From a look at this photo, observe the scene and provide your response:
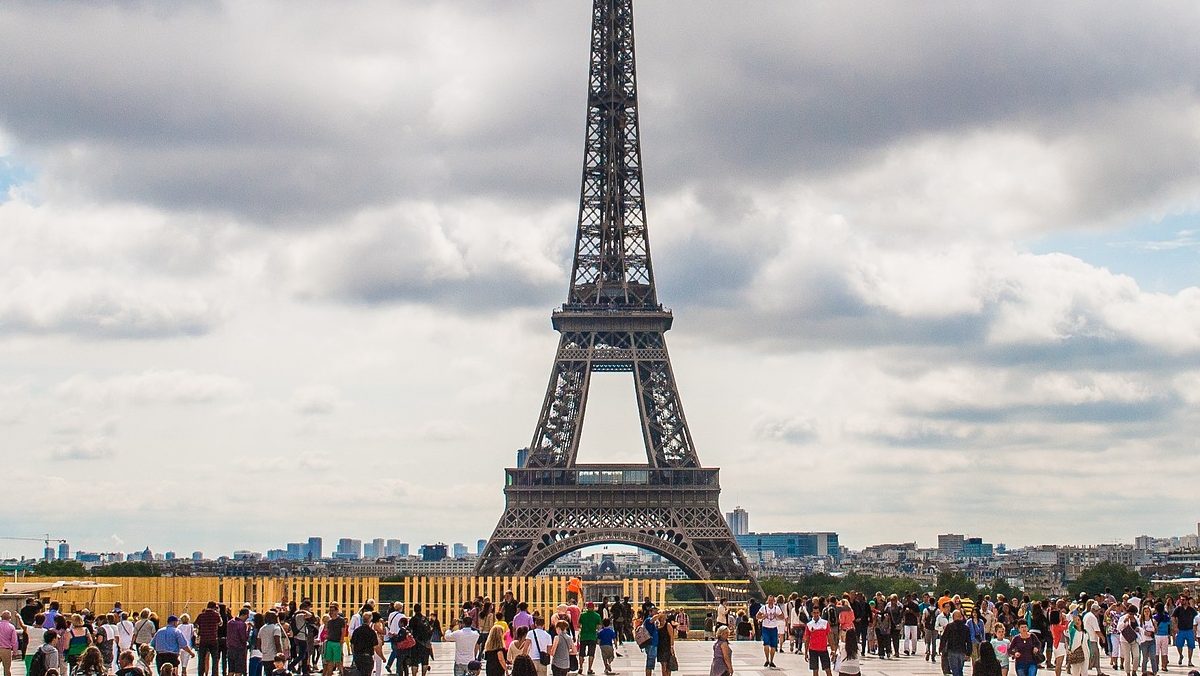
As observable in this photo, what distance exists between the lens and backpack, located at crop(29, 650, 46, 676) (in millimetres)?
25780

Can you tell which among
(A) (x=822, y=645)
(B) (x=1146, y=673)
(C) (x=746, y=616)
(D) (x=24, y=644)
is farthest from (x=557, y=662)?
(C) (x=746, y=616)

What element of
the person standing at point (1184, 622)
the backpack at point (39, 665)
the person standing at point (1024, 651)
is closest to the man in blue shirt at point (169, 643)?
the backpack at point (39, 665)

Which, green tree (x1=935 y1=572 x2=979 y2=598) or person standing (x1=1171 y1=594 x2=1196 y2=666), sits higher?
person standing (x1=1171 y1=594 x2=1196 y2=666)

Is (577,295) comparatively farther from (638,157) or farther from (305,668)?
(305,668)

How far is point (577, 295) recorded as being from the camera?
98500 mm

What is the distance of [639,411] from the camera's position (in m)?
97.6

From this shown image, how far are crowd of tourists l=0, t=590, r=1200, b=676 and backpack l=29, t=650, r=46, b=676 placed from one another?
0.03 metres

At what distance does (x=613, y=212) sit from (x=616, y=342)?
Result: 25.6 feet

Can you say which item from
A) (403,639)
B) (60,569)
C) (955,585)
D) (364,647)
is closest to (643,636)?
(403,639)

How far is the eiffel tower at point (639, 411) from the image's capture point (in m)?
94.4

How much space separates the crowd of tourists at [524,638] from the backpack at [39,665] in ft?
0.09

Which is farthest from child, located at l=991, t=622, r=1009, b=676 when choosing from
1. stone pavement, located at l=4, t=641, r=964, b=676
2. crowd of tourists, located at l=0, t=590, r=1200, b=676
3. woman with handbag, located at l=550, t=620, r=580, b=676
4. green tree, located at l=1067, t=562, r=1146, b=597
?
green tree, located at l=1067, t=562, r=1146, b=597

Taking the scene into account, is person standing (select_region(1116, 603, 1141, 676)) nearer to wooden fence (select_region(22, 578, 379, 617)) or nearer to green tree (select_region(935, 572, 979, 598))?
wooden fence (select_region(22, 578, 379, 617))

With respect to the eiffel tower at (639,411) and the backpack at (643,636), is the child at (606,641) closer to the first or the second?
the backpack at (643,636)
